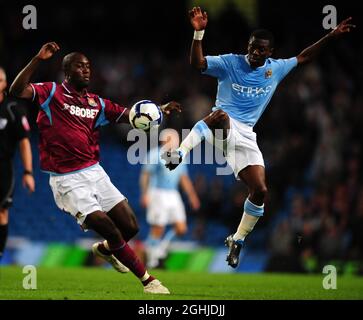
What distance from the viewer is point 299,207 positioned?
17.8m

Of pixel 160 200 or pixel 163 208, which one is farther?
pixel 160 200

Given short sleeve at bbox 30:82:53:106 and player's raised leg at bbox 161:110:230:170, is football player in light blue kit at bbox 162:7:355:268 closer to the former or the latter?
player's raised leg at bbox 161:110:230:170

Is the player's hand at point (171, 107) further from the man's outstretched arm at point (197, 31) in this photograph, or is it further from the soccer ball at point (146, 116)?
the man's outstretched arm at point (197, 31)

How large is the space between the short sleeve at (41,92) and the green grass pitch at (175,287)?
85.7 inches

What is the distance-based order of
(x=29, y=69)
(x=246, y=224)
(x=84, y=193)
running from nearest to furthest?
(x=29, y=69) < (x=84, y=193) < (x=246, y=224)

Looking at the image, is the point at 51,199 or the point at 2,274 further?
the point at 51,199

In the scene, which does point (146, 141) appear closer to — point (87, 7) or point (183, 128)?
point (183, 128)

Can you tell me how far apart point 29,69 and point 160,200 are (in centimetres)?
844

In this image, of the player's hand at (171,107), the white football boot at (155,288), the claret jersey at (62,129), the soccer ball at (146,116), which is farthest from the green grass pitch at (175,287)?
the player's hand at (171,107)

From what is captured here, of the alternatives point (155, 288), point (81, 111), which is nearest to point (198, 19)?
point (81, 111)

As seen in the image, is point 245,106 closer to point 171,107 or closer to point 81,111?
point 171,107

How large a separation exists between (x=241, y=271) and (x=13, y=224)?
6.37 m

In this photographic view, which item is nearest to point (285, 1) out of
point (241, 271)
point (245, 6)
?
point (245, 6)

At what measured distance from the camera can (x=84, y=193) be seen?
9.80 meters
